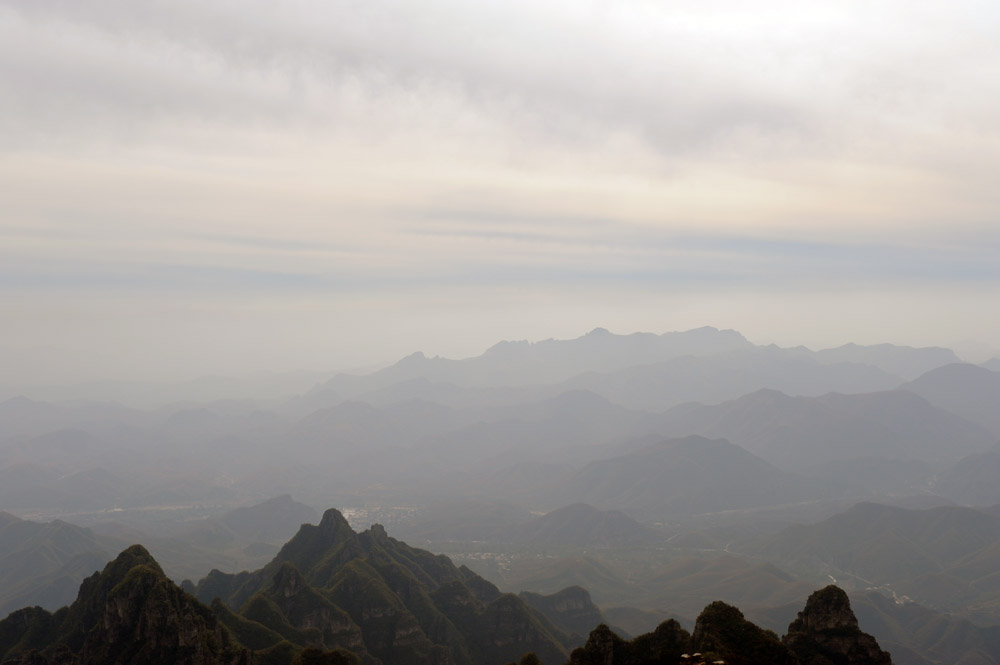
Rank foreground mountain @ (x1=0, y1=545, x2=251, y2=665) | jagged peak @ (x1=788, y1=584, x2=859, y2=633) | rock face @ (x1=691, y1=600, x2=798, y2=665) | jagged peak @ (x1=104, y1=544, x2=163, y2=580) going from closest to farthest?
rock face @ (x1=691, y1=600, x2=798, y2=665) → jagged peak @ (x1=788, y1=584, x2=859, y2=633) → foreground mountain @ (x1=0, y1=545, x2=251, y2=665) → jagged peak @ (x1=104, y1=544, x2=163, y2=580)

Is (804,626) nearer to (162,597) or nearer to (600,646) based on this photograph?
(600,646)

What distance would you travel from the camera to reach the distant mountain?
150 m

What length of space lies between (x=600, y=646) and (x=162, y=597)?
76.0m

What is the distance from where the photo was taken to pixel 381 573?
191125 mm

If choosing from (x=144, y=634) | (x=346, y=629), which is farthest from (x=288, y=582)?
(x=144, y=634)

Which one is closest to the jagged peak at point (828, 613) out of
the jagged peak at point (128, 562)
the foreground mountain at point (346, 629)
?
the foreground mountain at point (346, 629)

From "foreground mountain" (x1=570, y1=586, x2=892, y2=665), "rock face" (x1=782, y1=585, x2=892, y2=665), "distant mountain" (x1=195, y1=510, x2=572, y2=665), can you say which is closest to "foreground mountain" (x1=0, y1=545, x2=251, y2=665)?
"distant mountain" (x1=195, y1=510, x2=572, y2=665)

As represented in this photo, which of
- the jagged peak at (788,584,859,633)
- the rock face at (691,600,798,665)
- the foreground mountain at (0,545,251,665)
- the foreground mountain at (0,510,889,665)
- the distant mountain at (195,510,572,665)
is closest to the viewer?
the rock face at (691,600,798,665)

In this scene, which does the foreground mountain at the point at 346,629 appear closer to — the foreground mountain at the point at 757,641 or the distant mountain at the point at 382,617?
the foreground mountain at the point at 757,641

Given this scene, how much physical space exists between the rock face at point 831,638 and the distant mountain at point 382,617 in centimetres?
9929

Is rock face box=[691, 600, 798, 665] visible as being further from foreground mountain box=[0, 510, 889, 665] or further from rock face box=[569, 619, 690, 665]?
rock face box=[569, 619, 690, 665]

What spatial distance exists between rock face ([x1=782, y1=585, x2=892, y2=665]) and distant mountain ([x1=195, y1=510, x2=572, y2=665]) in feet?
326

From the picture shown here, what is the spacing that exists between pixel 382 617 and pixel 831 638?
372 ft

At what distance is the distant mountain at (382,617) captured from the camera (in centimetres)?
14988
